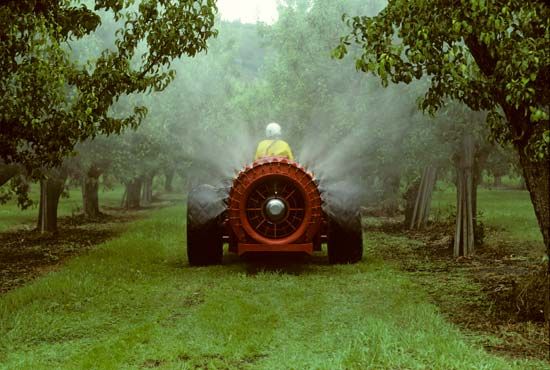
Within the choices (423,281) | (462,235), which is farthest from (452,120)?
(423,281)

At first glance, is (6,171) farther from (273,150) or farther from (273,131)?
(273,150)

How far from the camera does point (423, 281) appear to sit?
38.9 ft

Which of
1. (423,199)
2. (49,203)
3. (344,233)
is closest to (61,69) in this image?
(344,233)

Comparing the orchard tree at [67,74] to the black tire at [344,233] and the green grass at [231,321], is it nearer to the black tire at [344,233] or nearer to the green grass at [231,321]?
the green grass at [231,321]

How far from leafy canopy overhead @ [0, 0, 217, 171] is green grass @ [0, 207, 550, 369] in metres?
2.49

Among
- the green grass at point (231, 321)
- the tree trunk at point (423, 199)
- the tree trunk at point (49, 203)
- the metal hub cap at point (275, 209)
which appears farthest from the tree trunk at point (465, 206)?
the tree trunk at point (49, 203)

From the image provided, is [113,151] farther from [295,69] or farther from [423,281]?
[423,281]

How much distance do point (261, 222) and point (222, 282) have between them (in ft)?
4.59

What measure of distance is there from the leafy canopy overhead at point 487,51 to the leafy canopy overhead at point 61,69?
11.2ft

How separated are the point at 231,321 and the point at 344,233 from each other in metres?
4.79

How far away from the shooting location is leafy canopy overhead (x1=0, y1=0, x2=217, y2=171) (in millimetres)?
9680

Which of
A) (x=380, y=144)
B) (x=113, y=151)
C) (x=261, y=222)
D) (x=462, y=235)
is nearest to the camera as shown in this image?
(x=261, y=222)

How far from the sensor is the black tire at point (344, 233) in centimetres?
1289

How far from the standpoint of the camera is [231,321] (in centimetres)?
871
